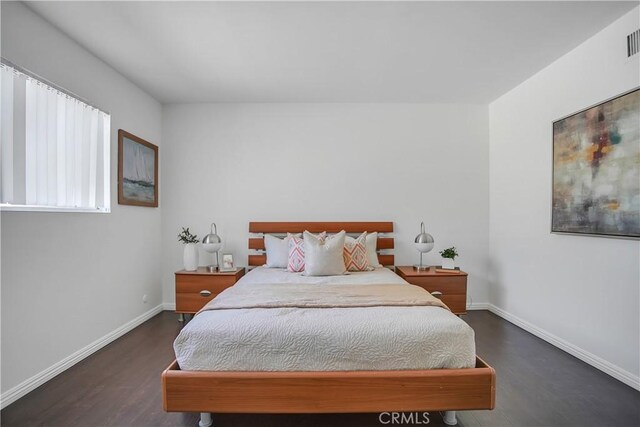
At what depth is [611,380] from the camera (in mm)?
2102

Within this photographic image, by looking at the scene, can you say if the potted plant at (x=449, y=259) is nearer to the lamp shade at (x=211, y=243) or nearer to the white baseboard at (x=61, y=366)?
the lamp shade at (x=211, y=243)

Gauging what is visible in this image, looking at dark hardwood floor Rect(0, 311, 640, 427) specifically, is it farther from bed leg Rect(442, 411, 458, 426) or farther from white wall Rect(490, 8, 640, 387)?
white wall Rect(490, 8, 640, 387)

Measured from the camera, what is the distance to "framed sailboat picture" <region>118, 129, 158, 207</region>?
293cm

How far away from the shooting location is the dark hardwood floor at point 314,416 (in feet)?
5.55

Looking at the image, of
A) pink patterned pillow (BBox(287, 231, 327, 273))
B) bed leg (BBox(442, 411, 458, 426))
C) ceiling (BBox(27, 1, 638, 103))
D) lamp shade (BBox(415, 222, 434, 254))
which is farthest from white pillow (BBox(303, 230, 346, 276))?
ceiling (BBox(27, 1, 638, 103))

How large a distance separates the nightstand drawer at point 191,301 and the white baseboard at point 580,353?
335 cm

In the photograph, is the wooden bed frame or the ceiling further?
the ceiling

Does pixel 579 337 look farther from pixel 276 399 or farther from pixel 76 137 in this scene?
pixel 76 137

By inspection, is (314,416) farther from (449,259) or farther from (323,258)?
(449,259)

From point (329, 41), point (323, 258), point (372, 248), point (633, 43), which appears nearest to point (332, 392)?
point (323, 258)

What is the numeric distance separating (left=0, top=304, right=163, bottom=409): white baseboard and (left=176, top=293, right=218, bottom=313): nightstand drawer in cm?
52

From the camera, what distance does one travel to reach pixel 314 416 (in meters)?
1.75

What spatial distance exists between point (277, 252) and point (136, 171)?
181cm

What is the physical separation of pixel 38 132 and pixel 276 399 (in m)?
2.46
